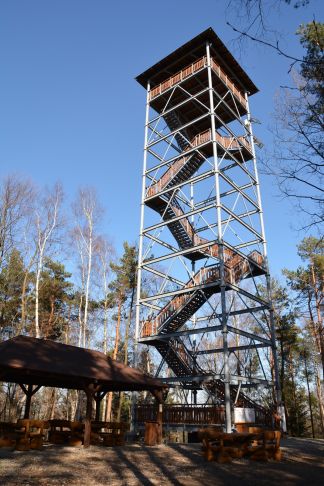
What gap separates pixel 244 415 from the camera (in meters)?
16.7

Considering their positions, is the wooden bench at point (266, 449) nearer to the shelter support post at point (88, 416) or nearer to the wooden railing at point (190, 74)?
the shelter support post at point (88, 416)

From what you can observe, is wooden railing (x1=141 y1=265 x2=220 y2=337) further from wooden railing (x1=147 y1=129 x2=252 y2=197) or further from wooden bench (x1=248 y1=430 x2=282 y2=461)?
wooden bench (x1=248 y1=430 x2=282 y2=461)

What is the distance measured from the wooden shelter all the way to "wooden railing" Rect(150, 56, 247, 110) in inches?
644

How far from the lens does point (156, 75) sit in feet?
83.5

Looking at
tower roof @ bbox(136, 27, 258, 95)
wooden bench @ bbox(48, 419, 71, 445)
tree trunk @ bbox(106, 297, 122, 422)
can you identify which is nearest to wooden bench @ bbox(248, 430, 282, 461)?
wooden bench @ bbox(48, 419, 71, 445)

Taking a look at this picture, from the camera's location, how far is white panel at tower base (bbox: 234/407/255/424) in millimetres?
16406

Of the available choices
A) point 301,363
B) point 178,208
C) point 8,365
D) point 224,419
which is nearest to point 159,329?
point 224,419

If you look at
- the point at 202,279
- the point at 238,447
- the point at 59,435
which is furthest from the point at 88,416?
the point at 202,279

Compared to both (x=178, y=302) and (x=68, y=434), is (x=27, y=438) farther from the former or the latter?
(x=178, y=302)

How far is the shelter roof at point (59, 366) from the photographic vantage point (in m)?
12.1

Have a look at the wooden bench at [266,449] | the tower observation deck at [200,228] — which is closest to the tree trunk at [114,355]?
the tower observation deck at [200,228]

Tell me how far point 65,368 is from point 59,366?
0.68 ft

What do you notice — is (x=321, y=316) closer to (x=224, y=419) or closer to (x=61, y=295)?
(x=224, y=419)

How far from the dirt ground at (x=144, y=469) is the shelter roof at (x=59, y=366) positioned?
7.32 ft
